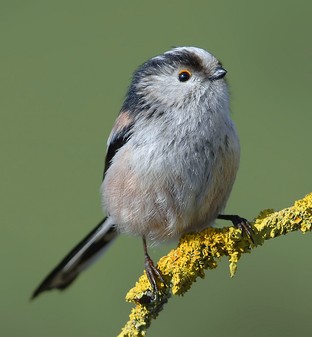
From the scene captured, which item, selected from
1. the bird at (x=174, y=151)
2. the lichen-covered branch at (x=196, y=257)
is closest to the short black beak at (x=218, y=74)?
the bird at (x=174, y=151)

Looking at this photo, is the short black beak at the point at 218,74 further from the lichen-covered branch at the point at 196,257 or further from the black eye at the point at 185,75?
the lichen-covered branch at the point at 196,257

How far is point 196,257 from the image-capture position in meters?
2.67

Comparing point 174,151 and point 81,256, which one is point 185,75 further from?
point 81,256

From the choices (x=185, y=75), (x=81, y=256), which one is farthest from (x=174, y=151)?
(x=81, y=256)

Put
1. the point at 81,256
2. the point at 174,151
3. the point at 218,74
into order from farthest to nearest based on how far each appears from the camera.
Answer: the point at 81,256 → the point at 218,74 → the point at 174,151

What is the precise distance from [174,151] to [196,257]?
1.94 ft

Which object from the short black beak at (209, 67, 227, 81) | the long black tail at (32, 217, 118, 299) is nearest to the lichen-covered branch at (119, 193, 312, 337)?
the short black beak at (209, 67, 227, 81)

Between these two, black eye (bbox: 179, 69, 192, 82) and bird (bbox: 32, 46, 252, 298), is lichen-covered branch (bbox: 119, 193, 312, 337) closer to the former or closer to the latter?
bird (bbox: 32, 46, 252, 298)

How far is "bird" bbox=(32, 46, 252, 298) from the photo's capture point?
312 centimetres

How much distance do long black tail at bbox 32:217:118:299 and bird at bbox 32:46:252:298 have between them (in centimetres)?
16

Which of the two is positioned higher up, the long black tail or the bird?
the bird

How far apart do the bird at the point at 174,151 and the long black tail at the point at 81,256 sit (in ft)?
0.54

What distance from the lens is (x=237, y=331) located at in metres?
3.58

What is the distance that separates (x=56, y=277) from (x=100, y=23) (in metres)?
2.17
